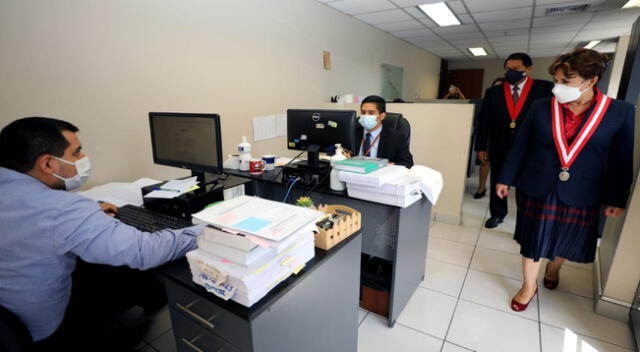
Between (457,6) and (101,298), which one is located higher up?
(457,6)

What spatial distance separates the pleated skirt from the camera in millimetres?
1761

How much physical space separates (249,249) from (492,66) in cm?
1051

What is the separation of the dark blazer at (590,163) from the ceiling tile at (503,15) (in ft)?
9.86

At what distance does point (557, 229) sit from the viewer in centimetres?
182

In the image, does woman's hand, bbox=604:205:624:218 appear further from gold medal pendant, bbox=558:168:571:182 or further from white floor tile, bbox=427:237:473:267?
white floor tile, bbox=427:237:473:267

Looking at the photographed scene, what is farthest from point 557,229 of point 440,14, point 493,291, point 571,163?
point 440,14

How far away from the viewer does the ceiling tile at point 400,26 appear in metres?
4.65

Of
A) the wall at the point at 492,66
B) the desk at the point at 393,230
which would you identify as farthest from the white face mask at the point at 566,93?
the wall at the point at 492,66

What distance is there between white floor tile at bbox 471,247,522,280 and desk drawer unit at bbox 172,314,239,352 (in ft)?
7.19

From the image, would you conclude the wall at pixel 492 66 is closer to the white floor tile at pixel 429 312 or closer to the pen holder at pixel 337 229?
the white floor tile at pixel 429 312

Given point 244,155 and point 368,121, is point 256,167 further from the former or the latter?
point 368,121

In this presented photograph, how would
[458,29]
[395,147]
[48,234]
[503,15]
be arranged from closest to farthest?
[48,234] → [395,147] → [503,15] → [458,29]

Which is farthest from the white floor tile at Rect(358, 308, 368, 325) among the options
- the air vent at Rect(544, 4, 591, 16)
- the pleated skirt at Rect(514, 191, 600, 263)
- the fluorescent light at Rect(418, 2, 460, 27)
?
the air vent at Rect(544, 4, 591, 16)

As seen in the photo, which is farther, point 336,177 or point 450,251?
point 450,251
